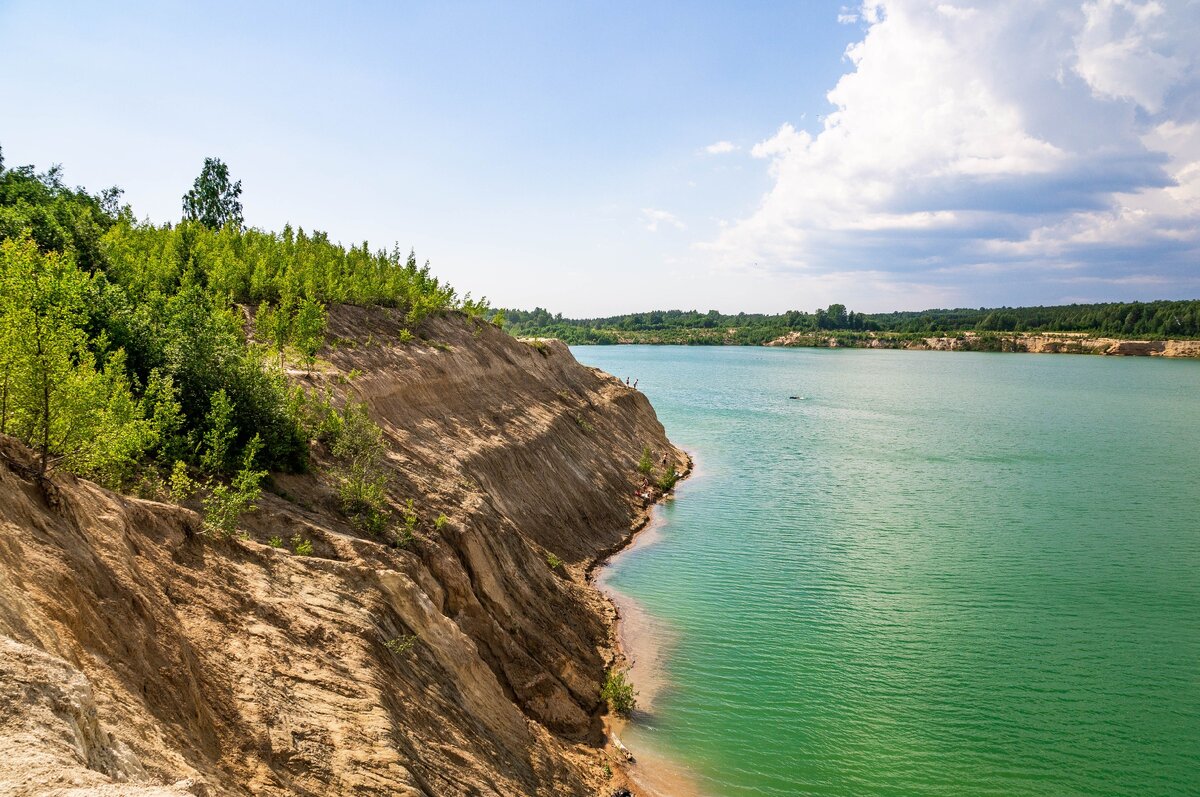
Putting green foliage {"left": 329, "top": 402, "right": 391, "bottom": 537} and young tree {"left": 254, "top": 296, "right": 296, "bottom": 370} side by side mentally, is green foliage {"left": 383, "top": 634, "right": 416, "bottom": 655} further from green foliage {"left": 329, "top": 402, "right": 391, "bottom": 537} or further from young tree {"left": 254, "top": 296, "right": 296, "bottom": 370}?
young tree {"left": 254, "top": 296, "right": 296, "bottom": 370}

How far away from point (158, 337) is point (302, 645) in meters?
9.79

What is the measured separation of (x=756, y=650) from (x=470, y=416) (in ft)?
48.5

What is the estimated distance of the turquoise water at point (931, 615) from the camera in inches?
703

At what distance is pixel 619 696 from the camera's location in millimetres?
19484

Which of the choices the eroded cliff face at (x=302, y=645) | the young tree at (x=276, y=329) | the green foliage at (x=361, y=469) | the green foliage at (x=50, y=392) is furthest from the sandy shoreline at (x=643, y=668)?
the young tree at (x=276, y=329)

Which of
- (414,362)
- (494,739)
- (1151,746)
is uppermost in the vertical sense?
(414,362)

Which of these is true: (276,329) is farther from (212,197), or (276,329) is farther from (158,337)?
(212,197)

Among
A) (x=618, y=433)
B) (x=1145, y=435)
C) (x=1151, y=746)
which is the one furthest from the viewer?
(x=1145, y=435)

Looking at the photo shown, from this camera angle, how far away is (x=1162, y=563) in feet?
100.0

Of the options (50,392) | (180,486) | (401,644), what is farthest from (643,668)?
(50,392)

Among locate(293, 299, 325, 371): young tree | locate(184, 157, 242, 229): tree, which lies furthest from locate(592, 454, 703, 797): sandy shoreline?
locate(184, 157, 242, 229): tree

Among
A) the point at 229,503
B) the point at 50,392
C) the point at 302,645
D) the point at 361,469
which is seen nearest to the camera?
the point at 50,392

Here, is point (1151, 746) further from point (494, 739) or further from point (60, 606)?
point (60, 606)

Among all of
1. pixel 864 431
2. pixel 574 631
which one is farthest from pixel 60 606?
pixel 864 431
